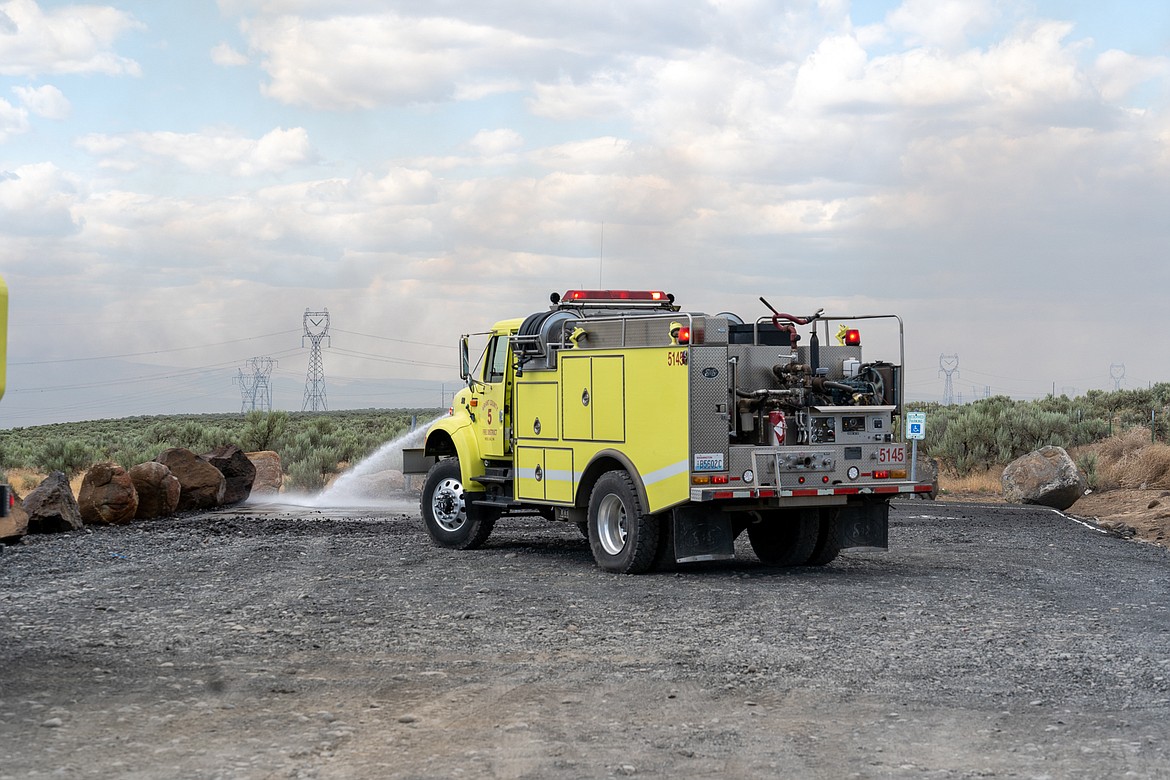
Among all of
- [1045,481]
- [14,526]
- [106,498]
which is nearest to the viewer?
[14,526]

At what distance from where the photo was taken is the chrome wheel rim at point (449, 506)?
56.9 feet

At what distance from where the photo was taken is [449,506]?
17438mm

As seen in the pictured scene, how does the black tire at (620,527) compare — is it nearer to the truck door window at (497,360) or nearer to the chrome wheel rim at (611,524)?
the chrome wheel rim at (611,524)

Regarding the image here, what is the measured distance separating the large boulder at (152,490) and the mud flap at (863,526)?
42.8 ft

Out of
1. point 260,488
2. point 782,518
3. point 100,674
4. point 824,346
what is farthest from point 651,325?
point 260,488

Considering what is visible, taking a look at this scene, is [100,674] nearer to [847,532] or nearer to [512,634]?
[512,634]

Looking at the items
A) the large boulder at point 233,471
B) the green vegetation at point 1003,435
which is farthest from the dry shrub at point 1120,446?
the large boulder at point 233,471

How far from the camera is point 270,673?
9.14 m

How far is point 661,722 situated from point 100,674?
388 cm

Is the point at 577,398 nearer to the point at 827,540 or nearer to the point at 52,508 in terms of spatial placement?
the point at 827,540

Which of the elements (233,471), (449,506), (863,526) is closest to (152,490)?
(233,471)

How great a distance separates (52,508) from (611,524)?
9.99 metres

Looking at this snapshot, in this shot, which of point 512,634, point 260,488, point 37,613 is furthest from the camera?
point 260,488

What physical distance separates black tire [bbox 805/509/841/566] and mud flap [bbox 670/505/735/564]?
61.6 inches
